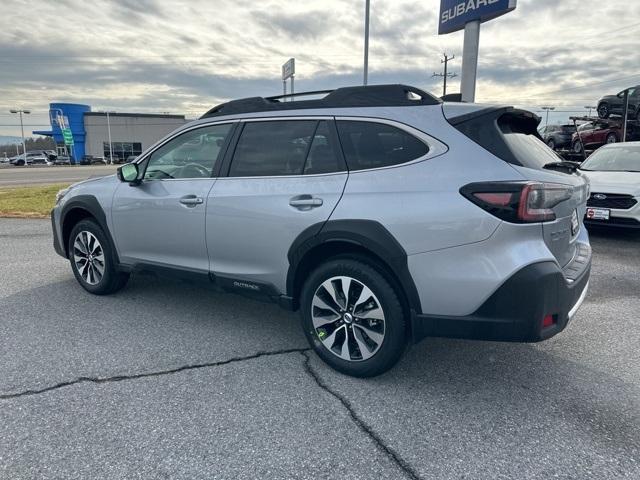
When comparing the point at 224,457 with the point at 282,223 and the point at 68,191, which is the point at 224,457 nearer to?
the point at 282,223

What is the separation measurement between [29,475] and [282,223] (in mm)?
2007

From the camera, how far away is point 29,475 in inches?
88.6

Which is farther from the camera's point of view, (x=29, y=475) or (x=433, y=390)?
(x=433, y=390)

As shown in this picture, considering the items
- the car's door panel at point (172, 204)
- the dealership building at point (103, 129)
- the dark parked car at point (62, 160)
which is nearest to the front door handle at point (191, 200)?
the car's door panel at point (172, 204)

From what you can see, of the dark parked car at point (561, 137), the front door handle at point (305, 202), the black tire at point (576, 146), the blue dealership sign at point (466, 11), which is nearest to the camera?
the front door handle at point (305, 202)

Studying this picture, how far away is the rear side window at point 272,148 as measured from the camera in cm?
344

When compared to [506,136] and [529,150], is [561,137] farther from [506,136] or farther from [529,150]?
[506,136]

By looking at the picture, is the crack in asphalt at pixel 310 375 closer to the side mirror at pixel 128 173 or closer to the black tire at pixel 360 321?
the black tire at pixel 360 321

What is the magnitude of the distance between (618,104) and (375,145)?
18958mm

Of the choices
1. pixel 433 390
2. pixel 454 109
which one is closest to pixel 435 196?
pixel 454 109

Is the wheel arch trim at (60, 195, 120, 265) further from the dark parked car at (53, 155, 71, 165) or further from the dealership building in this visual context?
the dealership building

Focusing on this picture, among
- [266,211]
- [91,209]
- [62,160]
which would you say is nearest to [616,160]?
[266,211]

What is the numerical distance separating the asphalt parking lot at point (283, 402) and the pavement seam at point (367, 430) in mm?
11

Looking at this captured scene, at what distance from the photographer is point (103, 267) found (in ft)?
15.7
